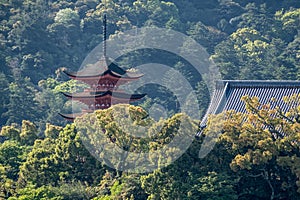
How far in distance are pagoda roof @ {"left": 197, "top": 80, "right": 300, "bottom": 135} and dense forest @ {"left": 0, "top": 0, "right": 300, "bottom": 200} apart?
1.88 meters

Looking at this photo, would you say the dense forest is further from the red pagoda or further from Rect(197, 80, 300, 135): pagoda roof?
the red pagoda

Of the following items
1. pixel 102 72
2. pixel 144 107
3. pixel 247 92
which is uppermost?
pixel 247 92

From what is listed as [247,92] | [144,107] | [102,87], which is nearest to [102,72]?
[102,87]

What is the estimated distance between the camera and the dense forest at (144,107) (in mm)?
36812

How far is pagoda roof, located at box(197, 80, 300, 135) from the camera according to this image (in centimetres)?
4219

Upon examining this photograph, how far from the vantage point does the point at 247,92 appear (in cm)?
4350

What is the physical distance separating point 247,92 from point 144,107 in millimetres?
40093

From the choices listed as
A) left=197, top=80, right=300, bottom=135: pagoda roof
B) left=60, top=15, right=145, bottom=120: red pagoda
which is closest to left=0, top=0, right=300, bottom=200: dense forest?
left=197, top=80, right=300, bottom=135: pagoda roof

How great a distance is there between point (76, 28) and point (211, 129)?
2656 inches

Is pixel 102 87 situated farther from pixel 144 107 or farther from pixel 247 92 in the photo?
pixel 144 107

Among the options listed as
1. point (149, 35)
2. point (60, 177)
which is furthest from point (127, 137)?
point (149, 35)

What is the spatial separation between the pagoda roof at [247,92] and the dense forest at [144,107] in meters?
1.88

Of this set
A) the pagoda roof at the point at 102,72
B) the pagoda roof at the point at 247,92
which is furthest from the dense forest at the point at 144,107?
the pagoda roof at the point at 102,72

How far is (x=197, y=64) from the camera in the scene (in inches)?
3725
